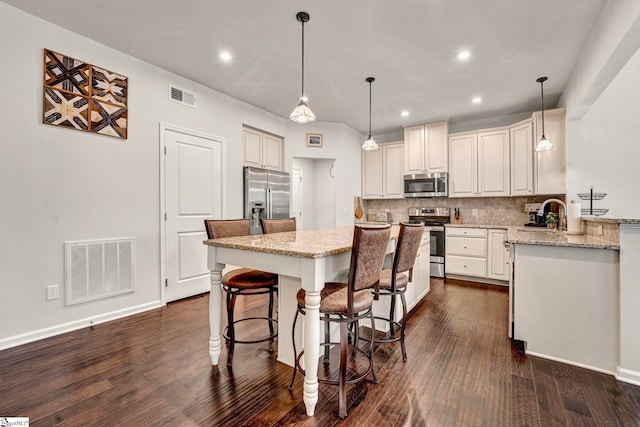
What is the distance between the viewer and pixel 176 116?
3504 mm

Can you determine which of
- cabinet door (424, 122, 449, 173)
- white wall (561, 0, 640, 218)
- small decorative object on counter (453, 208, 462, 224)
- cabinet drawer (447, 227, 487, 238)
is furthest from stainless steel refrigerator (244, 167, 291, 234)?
white wall (561, 0, 640, 218)

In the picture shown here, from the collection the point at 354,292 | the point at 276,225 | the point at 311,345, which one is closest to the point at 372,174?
the point at 276,225

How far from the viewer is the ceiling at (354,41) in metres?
2.33

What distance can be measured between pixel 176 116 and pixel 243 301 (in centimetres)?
235

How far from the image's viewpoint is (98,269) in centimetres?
284

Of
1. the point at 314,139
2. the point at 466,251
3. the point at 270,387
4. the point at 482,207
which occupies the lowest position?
the point at 270,387

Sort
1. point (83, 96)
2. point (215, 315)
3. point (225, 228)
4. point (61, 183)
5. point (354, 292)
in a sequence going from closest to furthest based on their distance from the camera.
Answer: point (354, 292), point (215, 315), point (225, 228), point (61, 183), point (83, 96)

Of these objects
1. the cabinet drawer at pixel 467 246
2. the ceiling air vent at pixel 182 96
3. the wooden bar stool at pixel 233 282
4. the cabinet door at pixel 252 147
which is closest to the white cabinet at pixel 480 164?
the cabinet drawer at pixel 467 246

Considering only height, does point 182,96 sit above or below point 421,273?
above

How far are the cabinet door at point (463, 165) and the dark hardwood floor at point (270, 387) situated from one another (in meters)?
2.91

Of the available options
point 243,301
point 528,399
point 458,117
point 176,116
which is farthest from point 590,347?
point 176,116

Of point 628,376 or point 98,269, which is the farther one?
point 98,269

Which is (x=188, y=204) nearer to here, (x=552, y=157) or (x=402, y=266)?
(x=402, y=266)

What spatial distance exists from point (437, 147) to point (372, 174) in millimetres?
1309
